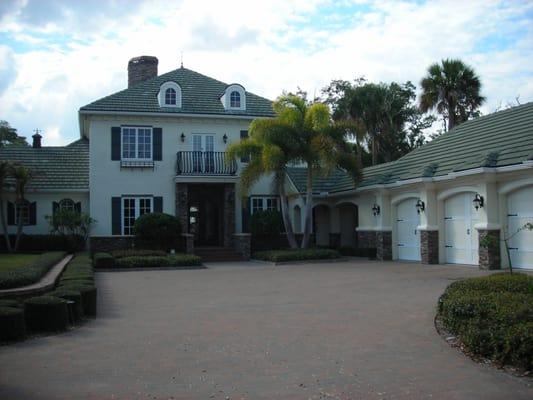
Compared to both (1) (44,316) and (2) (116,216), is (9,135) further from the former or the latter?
(1) (44,316)

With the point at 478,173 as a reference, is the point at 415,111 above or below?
above

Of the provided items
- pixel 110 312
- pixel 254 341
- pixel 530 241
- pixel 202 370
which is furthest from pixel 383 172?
pixel 202 370

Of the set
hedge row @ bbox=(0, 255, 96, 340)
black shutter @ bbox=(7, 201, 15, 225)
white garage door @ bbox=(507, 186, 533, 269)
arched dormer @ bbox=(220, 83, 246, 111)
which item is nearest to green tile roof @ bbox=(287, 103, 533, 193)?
white garage door @ bbox=(507, 186, 533, 269)

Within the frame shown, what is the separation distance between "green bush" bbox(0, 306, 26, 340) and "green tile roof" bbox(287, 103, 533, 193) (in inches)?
531

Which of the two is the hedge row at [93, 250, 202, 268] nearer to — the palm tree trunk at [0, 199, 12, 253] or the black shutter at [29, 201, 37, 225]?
the palm tree trunk at [0, 199, 12, 253]

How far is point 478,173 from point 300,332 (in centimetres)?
1087

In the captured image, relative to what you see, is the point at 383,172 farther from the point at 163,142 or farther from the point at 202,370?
the point at 202,370

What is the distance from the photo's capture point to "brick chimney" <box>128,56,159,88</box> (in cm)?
3259

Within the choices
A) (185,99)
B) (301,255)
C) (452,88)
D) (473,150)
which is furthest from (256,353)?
(452,88)

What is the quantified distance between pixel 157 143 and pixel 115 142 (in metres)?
1.91

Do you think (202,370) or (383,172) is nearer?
(202,370)

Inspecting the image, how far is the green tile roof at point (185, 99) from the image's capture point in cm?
2761

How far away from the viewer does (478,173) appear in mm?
17812

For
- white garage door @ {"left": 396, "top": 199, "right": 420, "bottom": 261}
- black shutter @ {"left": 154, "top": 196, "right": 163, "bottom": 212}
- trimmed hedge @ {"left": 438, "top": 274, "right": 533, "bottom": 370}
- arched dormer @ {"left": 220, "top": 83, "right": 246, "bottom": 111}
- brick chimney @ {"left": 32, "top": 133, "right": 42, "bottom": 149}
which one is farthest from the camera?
brick chimney @ {"left": 32, "top": 133, "right": 42, "bottom": 149}
